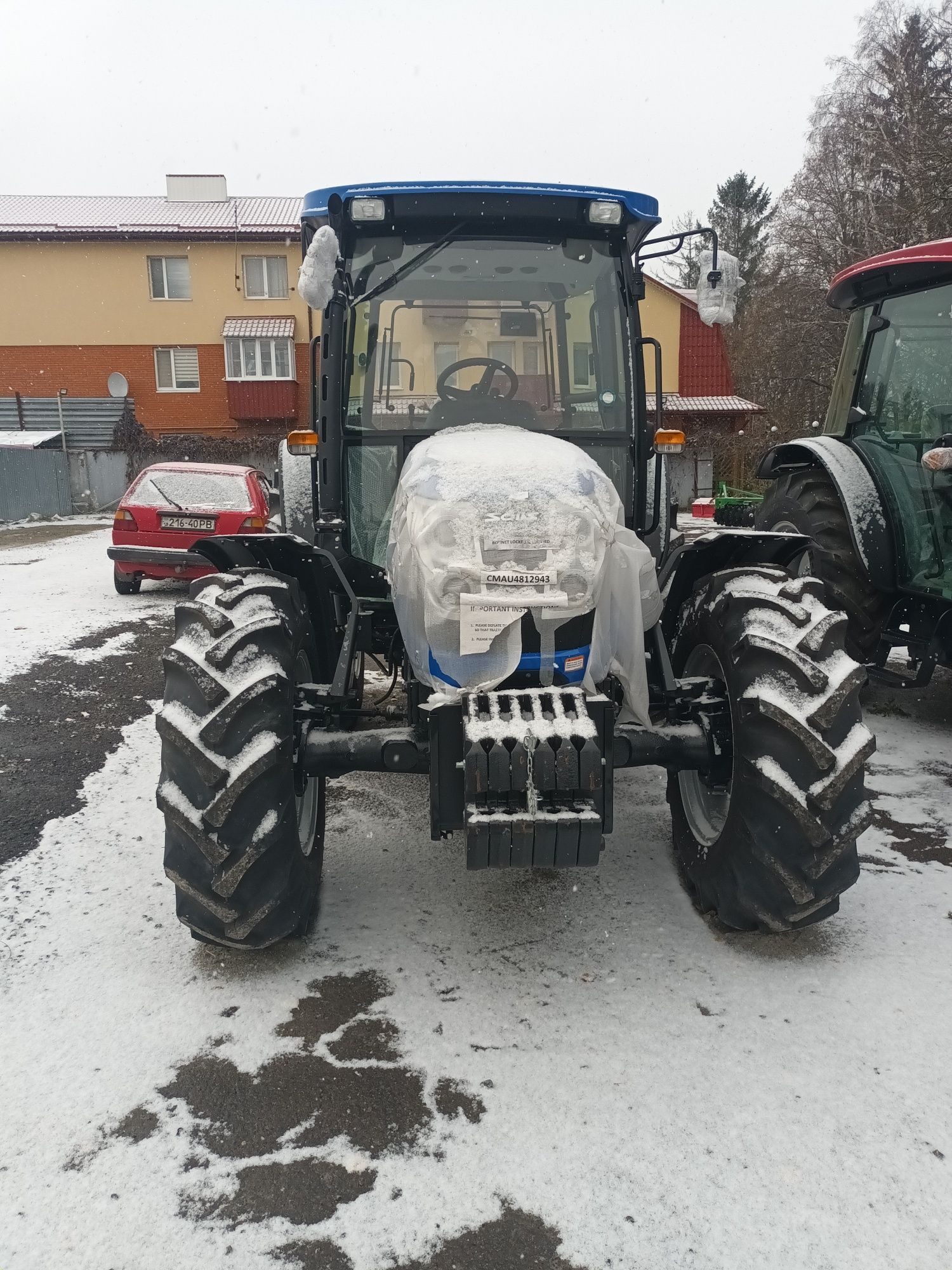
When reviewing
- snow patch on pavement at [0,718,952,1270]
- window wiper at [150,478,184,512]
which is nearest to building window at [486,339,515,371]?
snow patch on pavement at [0,718,952,1270]

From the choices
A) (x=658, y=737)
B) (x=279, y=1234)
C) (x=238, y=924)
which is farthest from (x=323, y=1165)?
(x=658, y=737)

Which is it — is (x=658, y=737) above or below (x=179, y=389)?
below

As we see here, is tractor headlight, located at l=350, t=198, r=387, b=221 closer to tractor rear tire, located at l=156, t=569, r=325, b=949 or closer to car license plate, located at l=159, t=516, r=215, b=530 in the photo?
tractor rear tire, located at l=156, t=569, r=325, b=949

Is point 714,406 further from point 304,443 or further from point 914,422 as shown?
point 304,443

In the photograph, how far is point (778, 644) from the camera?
2893 mm

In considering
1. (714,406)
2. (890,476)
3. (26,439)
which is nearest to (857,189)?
(714,406)

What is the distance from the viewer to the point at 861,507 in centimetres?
527

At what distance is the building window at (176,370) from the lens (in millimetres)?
29656

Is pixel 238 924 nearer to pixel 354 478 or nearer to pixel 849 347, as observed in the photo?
pixel 354 478

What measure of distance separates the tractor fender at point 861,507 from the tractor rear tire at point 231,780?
139 inches

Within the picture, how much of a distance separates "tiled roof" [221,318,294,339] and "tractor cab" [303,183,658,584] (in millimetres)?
26376

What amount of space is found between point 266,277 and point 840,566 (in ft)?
92.4

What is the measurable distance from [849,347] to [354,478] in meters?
3.65

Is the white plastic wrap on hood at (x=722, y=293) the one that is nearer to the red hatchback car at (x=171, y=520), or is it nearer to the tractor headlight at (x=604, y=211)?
the tractor headlight at (x=604, y=211)
